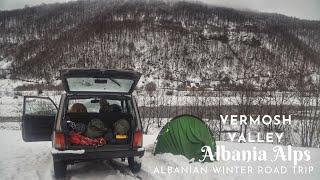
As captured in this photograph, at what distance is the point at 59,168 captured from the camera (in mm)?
5777

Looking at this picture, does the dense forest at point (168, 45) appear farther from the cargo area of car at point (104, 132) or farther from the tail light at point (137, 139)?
the tail light at point (137, 139)

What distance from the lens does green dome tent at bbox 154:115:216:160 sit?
6.92 m

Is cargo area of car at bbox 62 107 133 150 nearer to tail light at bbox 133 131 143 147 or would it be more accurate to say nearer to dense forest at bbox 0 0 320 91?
tail light at bbox 133 131 143 147

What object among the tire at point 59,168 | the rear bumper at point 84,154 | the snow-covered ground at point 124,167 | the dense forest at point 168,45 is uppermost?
the dense forest at point 168,45

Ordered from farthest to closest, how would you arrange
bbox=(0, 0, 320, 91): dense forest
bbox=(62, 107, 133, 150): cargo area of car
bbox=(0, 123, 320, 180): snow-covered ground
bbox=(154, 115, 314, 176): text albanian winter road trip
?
bbox=(0, 0, 320, 91): dense forest
bbox=(154, 115, 314, 176): text albanian winter road trip
bbox=(0, 123, 320, 180): snow-covered ground
bbox=(62, 107, 133, 150): cargo area of car

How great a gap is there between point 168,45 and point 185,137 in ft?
25.5

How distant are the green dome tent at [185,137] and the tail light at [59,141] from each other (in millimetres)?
1955

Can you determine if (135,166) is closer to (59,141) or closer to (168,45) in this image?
(59,141)

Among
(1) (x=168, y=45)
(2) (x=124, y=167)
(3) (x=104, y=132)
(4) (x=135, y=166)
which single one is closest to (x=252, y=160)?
(4) (x=135, y=166)

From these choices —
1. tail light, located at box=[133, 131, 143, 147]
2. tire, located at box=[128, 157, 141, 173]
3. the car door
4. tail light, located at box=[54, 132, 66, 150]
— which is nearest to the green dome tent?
tire, located at box=[128, 157, 141, 173]

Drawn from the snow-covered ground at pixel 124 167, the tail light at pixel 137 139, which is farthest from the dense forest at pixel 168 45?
the tail light at pixel 137 139

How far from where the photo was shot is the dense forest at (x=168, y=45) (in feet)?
30.5

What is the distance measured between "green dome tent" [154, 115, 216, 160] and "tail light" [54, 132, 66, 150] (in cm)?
196

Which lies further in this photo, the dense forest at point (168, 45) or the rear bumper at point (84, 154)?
the dense forest at point (168, 45)
